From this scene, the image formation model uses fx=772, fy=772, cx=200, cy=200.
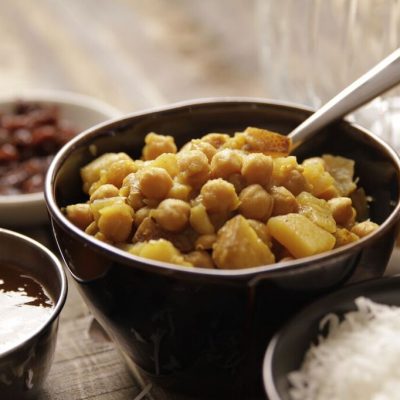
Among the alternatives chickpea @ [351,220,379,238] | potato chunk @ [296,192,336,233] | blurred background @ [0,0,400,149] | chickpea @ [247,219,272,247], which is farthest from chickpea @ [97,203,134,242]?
blurred background @ [0,0,400,149]

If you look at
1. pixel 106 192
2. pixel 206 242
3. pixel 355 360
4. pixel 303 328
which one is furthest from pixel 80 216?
pixel 355 360

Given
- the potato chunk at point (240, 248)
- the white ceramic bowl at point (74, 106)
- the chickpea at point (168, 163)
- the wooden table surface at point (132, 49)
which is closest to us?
the potato chunk at point (240, 248)

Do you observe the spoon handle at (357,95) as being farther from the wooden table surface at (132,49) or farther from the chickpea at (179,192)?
the wooden table surface at (132,49)

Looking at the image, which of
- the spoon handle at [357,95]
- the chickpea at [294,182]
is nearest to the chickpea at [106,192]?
the chickpea at [294,182]

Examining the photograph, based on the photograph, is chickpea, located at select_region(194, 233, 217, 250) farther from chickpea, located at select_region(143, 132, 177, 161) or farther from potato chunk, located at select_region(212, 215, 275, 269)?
chickpea, located at select_region(143, 132, 177, 161)

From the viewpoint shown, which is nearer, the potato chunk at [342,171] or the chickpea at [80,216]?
the chickpea at [80,216]

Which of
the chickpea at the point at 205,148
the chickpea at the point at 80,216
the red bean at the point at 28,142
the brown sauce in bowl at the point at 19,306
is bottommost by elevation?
the red bean at the point at 28,142

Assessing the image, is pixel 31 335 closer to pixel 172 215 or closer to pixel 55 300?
pixel 55 300
